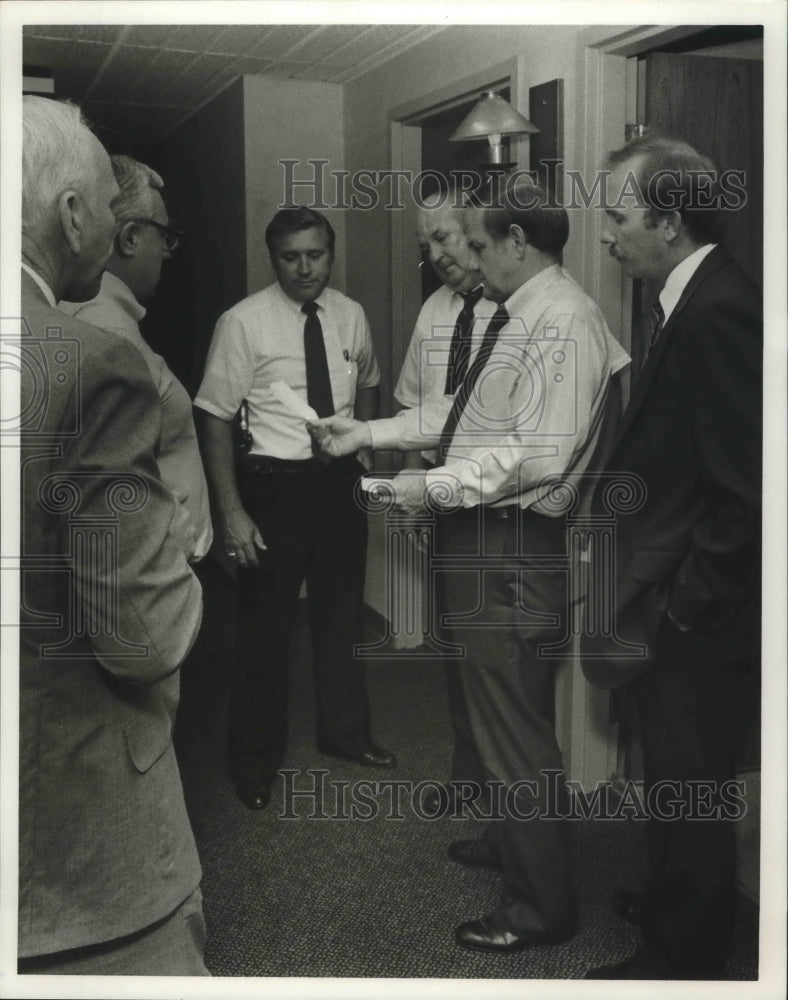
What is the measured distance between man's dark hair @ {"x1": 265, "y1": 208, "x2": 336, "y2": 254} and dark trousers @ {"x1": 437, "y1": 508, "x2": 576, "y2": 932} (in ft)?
1.88

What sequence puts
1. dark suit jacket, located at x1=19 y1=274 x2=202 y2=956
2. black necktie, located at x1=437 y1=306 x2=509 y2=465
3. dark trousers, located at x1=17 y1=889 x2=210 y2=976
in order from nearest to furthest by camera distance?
dark suit jacket, located at x1=19 y1=274 x2=202 y2=956, dark trousers, located at x1=17 y1=889 x2=210 y2=976, black necktie, located at x1=437 y1=306 x2=509 y2=465

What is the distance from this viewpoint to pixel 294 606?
1946mm

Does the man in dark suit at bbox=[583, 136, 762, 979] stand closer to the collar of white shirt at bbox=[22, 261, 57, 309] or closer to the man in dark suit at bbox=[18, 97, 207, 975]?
the man in dark suit at bbox=[18, 97, 207, 975]

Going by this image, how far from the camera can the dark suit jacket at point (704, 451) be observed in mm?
1711

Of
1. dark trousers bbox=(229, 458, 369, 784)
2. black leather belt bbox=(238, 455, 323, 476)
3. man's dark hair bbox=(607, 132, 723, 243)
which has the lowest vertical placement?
dark trousers bbox=(229, 458, 369, 784)

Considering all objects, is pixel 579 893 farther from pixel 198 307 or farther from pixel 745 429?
pixel 198 307

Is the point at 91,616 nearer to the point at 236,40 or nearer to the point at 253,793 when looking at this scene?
the point at 253,793

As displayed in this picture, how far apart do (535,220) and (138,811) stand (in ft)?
3.94

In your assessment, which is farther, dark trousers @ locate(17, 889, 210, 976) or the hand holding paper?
the hand holding paper

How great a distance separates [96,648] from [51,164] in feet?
2.20

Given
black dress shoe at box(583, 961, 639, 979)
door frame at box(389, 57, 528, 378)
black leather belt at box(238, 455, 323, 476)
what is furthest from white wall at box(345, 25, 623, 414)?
black dress shoe at box(583, 961, 639, 979)

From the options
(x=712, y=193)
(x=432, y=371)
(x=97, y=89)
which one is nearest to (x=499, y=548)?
(x=432, y=371)

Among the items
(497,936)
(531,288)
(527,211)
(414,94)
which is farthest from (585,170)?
(497,936)

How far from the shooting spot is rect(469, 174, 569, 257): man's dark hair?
5.89ft
